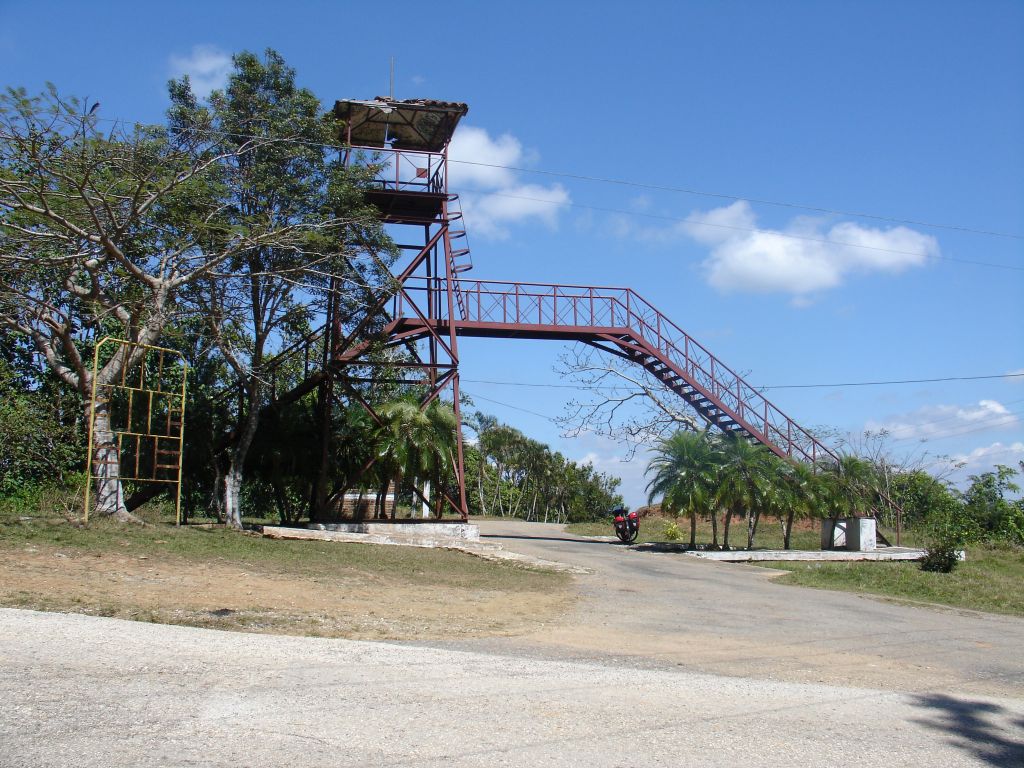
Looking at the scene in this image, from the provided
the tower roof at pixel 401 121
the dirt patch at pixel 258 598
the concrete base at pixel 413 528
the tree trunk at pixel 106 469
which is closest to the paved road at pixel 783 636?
the dirt patch at pixel 258 598

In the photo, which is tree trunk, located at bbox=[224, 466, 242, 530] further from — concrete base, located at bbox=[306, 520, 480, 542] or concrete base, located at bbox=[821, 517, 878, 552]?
concrete base, located at bbox=[821, 517, 878, 552]

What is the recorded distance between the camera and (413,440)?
23.5 m

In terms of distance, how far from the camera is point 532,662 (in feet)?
27.0

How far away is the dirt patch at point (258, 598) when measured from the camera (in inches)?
386

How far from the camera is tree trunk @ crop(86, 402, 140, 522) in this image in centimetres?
1745

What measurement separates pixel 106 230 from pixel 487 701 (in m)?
14.4

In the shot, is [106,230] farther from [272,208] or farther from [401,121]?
[401,121]

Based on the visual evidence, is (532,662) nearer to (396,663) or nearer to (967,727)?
(396,663)

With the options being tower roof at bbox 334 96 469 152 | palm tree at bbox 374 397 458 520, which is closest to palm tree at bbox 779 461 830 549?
palm tree at bbox 374 397 458 520

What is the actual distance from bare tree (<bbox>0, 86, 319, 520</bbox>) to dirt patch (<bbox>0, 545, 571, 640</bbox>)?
4.91 metres

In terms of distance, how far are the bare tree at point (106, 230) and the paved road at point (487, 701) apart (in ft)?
31.6

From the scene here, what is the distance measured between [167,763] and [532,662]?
13.0 ft

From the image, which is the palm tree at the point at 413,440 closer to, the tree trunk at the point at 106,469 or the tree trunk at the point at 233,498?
the tree trunk at the point at 233,498

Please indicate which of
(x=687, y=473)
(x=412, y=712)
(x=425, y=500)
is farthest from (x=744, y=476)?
(x=412, y=712)
